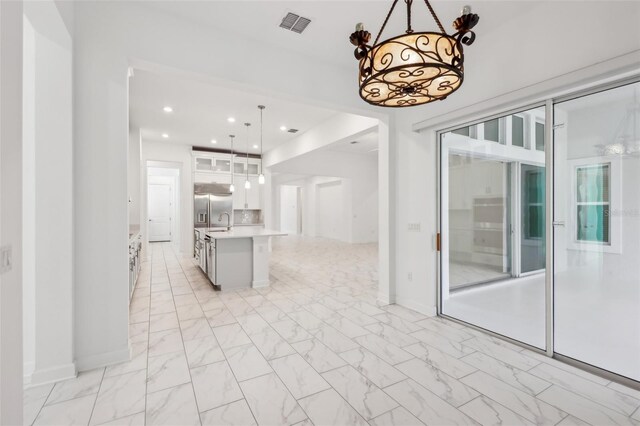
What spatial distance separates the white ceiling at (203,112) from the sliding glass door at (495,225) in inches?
110

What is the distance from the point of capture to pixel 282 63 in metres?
3.24

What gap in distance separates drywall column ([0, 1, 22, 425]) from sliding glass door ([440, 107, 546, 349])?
365 centimetres

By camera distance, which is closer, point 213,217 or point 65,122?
point 65,122

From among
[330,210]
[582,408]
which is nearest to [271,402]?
[582,408]

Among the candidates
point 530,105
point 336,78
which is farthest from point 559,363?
point 336,78

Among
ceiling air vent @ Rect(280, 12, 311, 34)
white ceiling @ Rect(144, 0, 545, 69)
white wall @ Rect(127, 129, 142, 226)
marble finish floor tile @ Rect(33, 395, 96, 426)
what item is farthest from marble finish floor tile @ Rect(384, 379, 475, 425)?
white wall @ Rect(127, 129, 142, 226)

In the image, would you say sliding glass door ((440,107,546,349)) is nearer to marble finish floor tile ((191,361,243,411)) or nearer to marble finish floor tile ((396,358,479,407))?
marble finish floor tile ((396,358,479,407))

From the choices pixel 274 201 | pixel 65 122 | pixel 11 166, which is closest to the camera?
pixel 11 166

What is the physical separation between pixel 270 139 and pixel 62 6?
570 centimetres

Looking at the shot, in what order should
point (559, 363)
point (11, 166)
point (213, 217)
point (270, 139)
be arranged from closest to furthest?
point (11, 166) < point (559, 363) < point (270, 139) < point (213, 217)

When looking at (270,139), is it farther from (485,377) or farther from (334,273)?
(485,377)

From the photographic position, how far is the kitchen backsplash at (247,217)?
904cm

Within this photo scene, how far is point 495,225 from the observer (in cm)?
383

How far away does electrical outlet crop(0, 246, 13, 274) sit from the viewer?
1.13 metres
